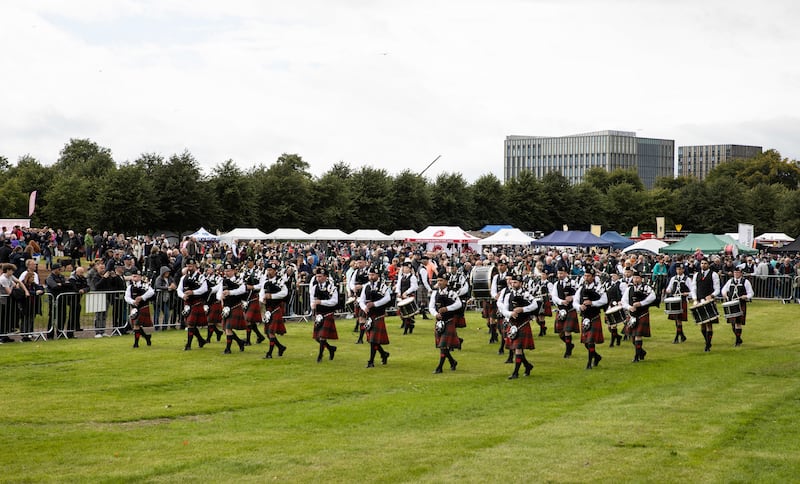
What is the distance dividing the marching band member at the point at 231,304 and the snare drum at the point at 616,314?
29.3 ft

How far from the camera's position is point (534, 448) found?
11609mm

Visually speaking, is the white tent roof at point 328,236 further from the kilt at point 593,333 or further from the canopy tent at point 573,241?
the kilt at point 593,333

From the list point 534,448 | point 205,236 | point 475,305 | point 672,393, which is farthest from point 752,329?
point 205,236

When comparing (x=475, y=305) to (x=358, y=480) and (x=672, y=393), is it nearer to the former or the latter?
(x=672, y=393)

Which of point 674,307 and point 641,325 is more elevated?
point 674,307

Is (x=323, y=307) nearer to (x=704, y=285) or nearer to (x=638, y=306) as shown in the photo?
(x=638, y=306)

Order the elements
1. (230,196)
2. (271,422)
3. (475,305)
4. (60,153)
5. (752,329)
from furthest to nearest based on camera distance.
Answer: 1. (60,153)
2. (230,196)
3. (475,305)
4. (752,329)
5. (271,422)

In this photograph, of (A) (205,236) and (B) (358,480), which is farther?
(A) (205,236)

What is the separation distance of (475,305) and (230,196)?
40.0 m

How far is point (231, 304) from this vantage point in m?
21.4

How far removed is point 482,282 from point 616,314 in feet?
14.1

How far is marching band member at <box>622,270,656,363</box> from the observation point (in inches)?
814

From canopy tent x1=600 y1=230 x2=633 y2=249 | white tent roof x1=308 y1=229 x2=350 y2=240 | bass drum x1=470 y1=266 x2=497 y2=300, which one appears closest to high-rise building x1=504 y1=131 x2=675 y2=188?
canopy tent x1=600 y1=230 x2=633 y2=249

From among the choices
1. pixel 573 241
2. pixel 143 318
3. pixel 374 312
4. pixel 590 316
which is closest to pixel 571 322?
pixel 590 316
